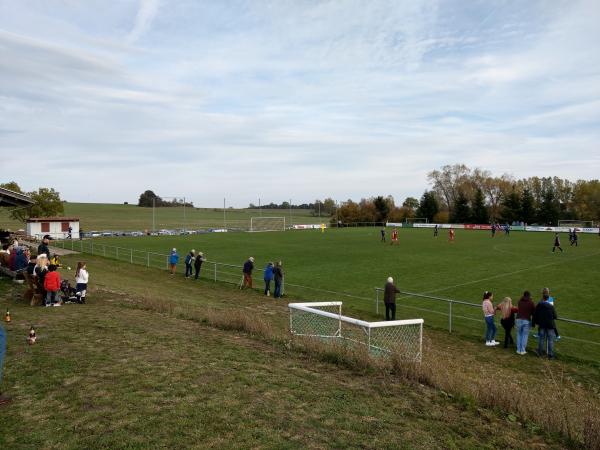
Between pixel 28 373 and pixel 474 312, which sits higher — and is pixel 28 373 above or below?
above

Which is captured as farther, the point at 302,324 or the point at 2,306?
the point at 2,306

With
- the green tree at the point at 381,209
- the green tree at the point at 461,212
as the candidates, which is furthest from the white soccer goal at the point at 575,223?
the green tree at the point at 381,209

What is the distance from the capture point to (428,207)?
96.2 metres

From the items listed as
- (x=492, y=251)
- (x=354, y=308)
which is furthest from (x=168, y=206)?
(x=354, y=308)

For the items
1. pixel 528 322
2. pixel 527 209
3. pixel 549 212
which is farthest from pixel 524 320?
pixel 549 212

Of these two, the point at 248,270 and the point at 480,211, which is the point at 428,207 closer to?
the point at 480,211

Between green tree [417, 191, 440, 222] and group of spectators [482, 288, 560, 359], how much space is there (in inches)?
3379

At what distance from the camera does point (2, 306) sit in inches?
507

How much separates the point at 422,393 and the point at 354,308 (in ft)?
35.1

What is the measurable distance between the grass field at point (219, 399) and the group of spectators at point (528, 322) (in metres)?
1.49

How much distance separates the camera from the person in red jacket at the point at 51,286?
509 inches

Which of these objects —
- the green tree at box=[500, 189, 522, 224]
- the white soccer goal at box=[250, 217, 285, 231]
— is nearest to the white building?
the white soccer goal at box=[250, 217, 285, 231]

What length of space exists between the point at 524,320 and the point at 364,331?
5.75 m

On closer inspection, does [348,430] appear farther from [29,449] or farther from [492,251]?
[492,251]
